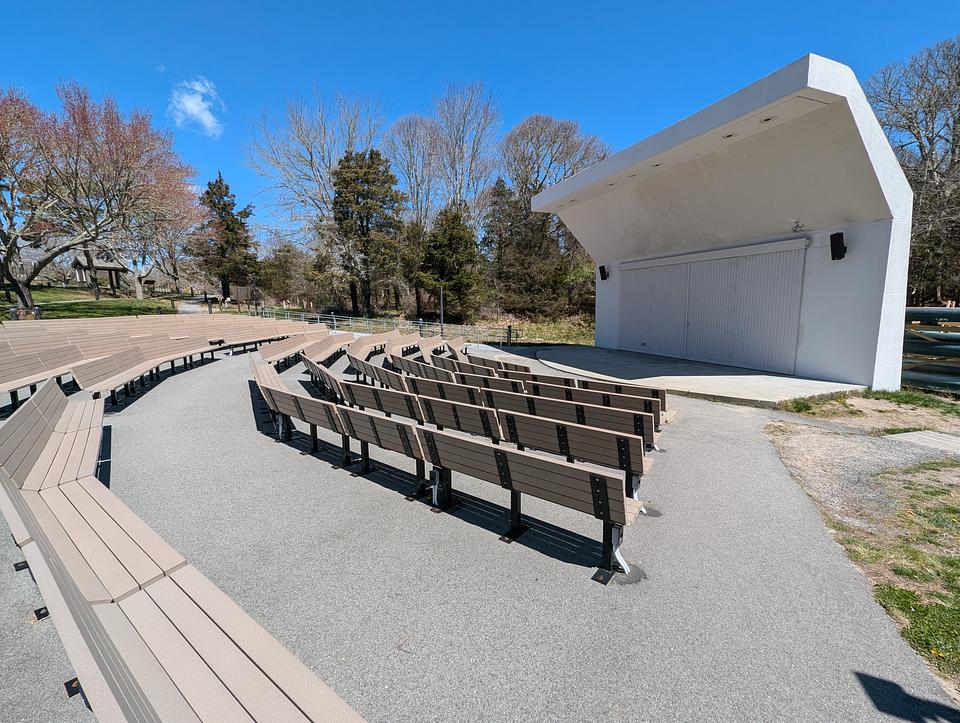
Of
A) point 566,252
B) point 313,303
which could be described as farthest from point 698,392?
point 313,303

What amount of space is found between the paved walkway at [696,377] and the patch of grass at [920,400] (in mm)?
400

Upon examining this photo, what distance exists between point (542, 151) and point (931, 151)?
22.4 meters

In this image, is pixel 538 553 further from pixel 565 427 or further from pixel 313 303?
pixel 313 303

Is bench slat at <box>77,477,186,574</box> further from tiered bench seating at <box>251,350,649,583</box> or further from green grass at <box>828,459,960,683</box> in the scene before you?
green grass at <box>828,459,960,683</box>

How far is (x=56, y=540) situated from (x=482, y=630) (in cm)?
256

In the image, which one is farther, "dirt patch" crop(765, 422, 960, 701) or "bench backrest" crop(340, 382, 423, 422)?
"bench backrest" crop(340, 382, 423, 422)

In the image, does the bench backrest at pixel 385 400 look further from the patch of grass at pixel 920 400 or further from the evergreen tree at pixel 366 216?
the evergreen tree at pixel 366 216

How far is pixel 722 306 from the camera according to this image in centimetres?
1328

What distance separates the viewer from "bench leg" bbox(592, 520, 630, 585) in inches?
117

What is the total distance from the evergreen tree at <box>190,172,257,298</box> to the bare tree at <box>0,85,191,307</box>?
2025 centimetres

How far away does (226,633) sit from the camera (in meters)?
1.86

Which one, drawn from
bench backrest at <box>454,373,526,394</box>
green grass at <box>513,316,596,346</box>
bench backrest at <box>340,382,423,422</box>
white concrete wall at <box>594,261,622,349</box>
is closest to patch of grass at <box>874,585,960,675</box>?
bench backrest at <box>454,373,526,394</box>

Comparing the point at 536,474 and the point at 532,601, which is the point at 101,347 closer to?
the point at 536,474

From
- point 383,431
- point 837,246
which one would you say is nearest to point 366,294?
point 837,246
